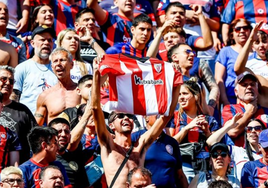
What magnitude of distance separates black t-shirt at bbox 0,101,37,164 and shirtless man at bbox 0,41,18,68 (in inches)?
71.3

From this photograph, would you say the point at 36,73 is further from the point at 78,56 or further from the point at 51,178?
the point at 51,178

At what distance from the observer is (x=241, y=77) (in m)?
12.4

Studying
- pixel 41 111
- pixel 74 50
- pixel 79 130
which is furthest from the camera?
pixel 74 50

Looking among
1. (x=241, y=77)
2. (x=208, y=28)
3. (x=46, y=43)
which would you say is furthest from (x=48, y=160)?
(x=208, y=28)

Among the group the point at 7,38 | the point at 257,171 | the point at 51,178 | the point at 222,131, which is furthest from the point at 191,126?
the point at 7,38

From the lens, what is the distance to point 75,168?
10078 mm

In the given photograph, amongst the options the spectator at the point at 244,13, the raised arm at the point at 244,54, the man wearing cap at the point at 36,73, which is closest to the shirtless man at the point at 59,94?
the man wearing cap at the point at 36,73

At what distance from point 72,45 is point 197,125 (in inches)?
88.8

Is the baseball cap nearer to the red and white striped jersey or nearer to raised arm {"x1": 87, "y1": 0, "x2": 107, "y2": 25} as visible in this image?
the red and white striped jersey

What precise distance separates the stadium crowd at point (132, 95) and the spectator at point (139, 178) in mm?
12

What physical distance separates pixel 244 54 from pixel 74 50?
2.37 meters

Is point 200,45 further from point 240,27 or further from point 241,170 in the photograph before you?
point 241,170

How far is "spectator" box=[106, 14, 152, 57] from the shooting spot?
1265 cm

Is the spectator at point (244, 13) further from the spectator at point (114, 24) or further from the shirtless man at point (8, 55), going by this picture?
the shirtless man at point (8, 55)
